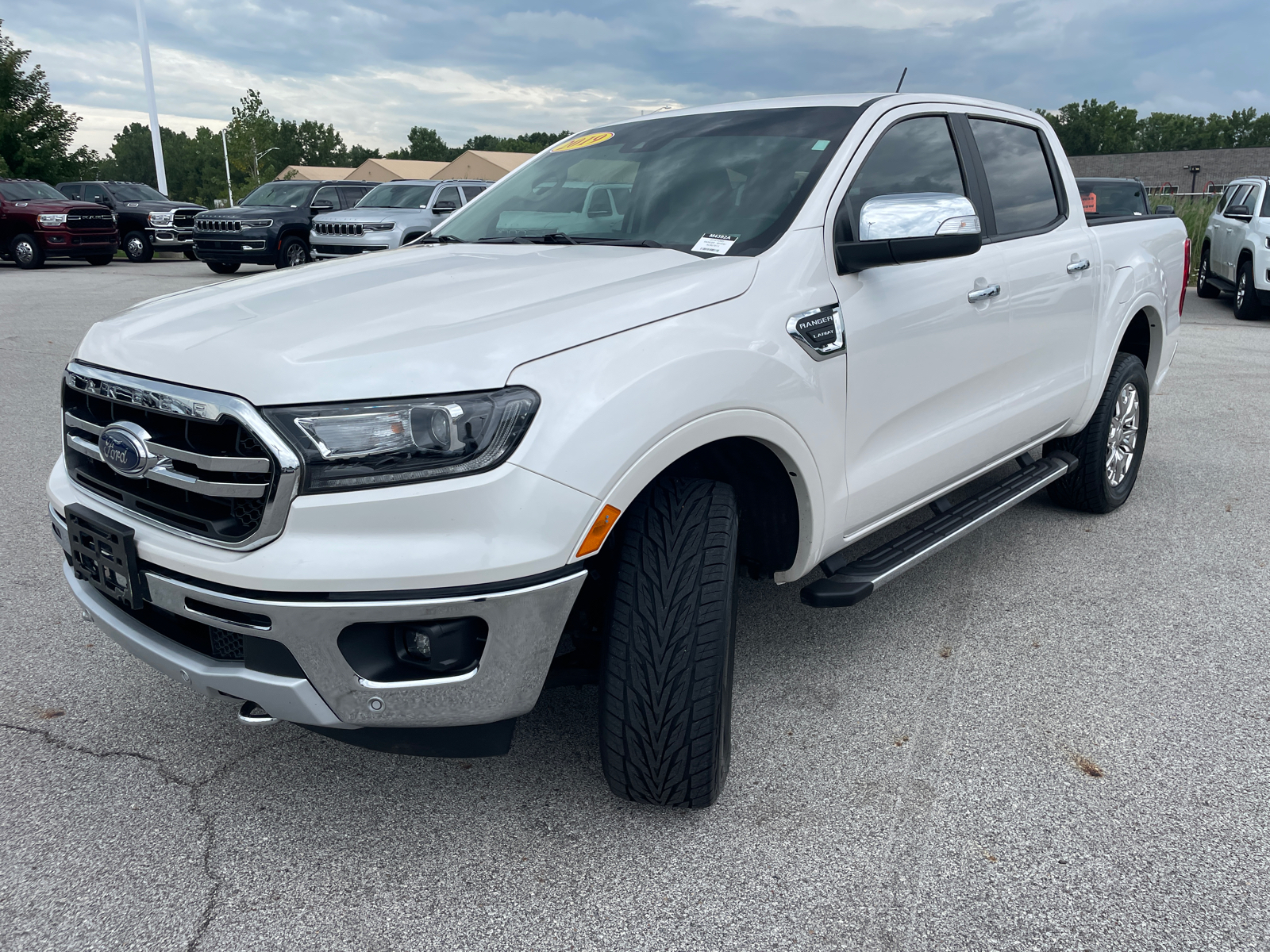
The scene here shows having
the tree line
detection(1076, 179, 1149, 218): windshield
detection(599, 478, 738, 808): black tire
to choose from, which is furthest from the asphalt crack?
the tree line

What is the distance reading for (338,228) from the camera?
1548 cm

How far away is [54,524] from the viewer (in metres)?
2.57

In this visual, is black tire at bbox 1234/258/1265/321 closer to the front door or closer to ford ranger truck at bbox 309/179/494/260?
ford ranger truck at bbox 309/179/494/260

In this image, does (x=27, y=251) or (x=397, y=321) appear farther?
Result: (x=27, y=251)

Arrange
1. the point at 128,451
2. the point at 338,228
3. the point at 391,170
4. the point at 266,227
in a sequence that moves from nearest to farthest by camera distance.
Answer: the point at 128,451
the point at 338,228
the point at 266,227
the point at 391,170

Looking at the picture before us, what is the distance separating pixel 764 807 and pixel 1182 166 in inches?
2908

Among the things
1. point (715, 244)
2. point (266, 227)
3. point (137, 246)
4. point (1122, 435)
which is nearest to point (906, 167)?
point (715, 244)

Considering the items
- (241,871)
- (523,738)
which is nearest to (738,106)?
(523,738)

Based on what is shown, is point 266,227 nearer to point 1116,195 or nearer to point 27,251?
point 27,251

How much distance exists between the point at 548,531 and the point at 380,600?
0.35 m

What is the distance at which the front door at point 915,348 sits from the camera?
110 inches

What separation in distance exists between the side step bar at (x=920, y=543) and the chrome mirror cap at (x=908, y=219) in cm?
97

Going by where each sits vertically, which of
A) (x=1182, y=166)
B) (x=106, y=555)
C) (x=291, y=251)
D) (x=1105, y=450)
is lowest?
(x=1105, y=450)

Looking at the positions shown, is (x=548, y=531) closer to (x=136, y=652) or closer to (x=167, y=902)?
(x=136, y=652)
